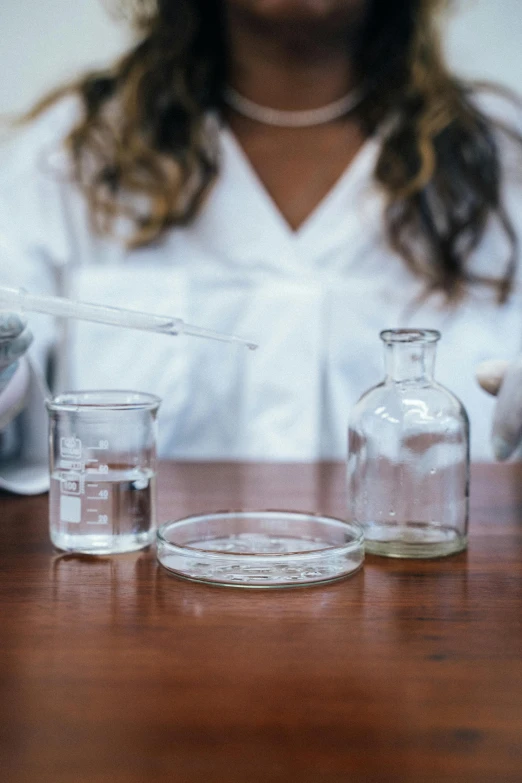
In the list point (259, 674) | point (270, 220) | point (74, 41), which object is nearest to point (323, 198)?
point (270, 220)

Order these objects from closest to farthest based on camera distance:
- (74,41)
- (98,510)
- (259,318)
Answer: (98,510) < (259,318) < (74,41)

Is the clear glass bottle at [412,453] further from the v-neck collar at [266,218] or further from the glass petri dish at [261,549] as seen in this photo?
the v-neck collar at [266,218]

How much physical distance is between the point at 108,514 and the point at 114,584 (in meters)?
0.08

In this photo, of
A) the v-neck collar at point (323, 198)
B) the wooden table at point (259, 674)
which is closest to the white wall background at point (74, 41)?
the v-neck collar at point (323, 198)

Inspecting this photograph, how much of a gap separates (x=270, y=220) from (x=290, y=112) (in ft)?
0.92

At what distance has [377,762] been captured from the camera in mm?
316

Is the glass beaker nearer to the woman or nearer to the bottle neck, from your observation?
the bottle neck

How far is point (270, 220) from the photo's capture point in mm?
1467

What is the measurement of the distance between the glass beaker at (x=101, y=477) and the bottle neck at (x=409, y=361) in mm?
194

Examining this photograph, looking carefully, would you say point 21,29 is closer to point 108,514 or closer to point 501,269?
point 501,269

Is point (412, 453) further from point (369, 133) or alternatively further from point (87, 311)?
point (369, 133)

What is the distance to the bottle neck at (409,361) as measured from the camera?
0.65m

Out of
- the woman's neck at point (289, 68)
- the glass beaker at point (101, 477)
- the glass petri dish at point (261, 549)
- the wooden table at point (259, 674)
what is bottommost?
the wooden table at point (259, 674)

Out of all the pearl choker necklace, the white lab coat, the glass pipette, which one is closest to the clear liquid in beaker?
the glass pipette
